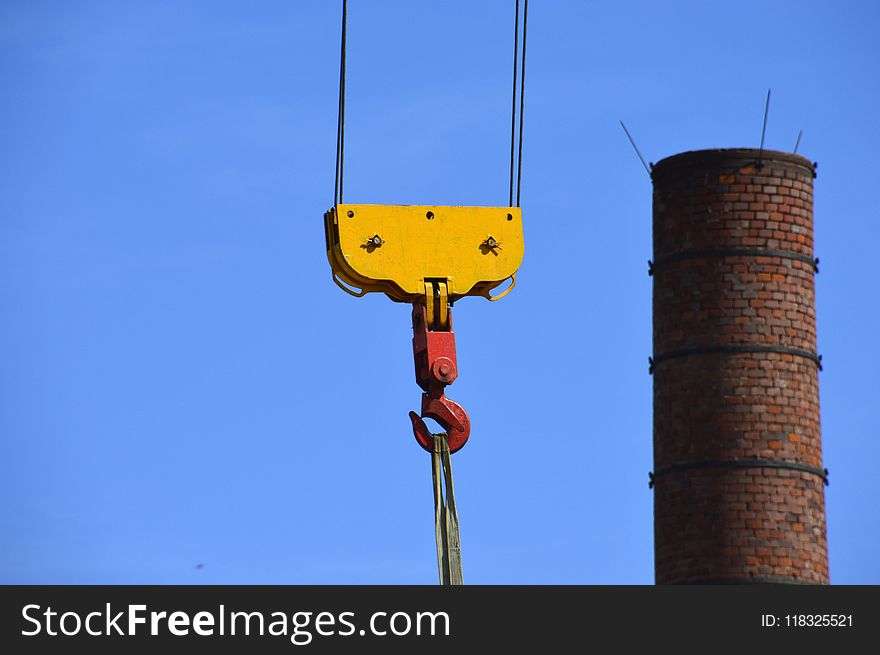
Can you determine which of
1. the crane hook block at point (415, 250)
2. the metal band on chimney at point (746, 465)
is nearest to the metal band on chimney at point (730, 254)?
the metal band on chimney at point (746, 465)

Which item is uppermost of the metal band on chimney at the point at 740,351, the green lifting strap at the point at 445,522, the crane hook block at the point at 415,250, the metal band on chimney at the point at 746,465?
the metal band on chimney at the point at 740,351

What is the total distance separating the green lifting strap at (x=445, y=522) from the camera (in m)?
11.9

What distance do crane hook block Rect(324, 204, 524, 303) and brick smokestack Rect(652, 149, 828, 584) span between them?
842 cm

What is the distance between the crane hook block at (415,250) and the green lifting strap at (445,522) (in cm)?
89

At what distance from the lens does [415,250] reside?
12367mm

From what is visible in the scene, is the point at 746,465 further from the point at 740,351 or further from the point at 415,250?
the point at 415,250

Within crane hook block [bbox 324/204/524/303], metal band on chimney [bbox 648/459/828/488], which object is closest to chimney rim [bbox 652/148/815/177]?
metal band on chimney [bbox 648/459/828/488]

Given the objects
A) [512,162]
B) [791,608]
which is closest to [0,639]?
[512,162]

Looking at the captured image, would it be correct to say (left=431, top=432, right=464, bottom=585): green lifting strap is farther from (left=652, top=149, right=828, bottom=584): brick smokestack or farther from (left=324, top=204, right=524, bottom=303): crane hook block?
(left=652, top=149, right=828, bottom=584): brick smokestack

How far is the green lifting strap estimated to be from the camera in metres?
11.9

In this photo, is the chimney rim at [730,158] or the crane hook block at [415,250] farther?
the chimney rim at [730,158]

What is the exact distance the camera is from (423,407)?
483 inches

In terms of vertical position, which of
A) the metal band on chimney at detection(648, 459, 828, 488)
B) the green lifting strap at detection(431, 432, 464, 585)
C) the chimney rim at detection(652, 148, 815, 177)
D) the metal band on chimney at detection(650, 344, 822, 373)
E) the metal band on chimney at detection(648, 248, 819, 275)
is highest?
the chimney rim at detection(652, 148, 815, 177)

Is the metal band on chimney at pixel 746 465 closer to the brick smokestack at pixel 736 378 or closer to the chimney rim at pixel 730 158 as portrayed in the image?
the brick smokestack at pixel 736 378
